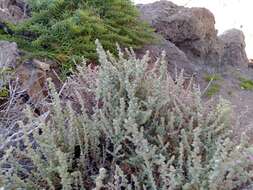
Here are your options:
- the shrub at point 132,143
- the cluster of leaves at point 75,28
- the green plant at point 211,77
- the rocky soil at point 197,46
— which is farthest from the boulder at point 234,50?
the shrub at point 132,143

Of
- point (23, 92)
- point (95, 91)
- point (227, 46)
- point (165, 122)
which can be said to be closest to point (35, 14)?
point (23, 92)

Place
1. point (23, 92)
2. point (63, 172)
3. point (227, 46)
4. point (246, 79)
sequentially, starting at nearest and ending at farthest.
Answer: point (63, 172)
point (23, 92)
point (246, 79)
point (227, 46)

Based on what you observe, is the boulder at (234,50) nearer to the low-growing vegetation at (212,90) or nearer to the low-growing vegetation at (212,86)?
the low-growing vegetation at (212,86)

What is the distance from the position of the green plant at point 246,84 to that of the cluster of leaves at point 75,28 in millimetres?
1302

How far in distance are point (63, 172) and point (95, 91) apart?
538 mm

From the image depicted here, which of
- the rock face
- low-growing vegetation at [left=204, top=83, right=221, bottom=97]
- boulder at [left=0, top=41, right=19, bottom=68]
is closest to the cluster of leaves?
boulder at [left=0, top=41, right=19, bottom=68]

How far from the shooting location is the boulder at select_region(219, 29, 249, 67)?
5340 mm

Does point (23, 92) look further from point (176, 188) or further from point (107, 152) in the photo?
point (176, 188)

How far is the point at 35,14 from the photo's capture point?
140 inches

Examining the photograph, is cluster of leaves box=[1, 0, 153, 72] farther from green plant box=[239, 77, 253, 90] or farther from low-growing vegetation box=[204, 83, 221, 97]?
green plant box=[239, 77, 253, 90]

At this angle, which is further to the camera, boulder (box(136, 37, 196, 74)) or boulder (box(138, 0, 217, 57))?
boulder (box(138, 0, 217, 57))

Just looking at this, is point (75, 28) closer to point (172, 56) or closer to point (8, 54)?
point (8, 54)

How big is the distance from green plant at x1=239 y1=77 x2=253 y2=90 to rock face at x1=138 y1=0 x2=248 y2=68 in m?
0.41

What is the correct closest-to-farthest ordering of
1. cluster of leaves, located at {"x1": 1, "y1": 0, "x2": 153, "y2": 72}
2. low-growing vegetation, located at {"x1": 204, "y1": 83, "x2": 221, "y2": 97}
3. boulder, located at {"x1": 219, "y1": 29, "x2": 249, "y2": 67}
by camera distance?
cluster of leaves, located at {"x1": 1, "y1": 0, "x2": 153, "y2": 72} < low-growing vegetation, located at {"x1": 204, "y1": 83, "x2": 221, "y2": 97} < boulder, located at {"x1": 219, "y1": 29, "x2": 249, "y2": 67}
